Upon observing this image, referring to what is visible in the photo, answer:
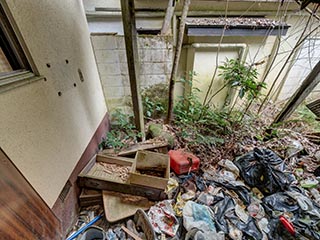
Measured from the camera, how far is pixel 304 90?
2.22 meters

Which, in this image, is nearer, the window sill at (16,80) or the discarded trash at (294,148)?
the window sill at (16,80)

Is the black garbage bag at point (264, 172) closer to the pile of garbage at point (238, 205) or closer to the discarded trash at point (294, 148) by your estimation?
the pile of garbage at point (238, 205)

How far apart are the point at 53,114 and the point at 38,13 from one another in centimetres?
79

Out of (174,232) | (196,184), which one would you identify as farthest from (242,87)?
(174,232)

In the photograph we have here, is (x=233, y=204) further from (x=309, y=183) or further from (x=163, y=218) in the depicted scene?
(x=309, y=183)

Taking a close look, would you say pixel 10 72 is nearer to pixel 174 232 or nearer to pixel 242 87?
pixel 174 232

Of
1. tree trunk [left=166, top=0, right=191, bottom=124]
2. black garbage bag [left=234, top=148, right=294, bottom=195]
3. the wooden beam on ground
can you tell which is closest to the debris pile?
black garbage bag [left=234, top=148, right=294, bottom=195]

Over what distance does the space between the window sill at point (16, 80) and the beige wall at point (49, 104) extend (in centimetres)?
3

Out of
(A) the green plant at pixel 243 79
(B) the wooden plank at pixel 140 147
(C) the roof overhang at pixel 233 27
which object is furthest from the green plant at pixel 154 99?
(A) the green plant at pixel 243 79

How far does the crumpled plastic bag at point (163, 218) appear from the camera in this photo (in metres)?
1.48

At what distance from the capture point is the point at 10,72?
3.39 feet

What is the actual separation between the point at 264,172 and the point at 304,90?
1.39 metres

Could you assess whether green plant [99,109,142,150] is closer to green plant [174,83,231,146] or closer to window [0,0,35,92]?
green plant [174,83,231,146]

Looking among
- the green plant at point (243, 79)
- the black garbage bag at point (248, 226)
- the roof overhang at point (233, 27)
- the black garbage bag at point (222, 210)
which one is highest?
the roof overhang at point (233, 27)
